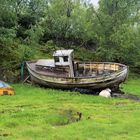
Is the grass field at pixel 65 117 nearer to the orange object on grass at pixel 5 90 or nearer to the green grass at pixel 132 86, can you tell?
the orange object on grass at pixel 5 90

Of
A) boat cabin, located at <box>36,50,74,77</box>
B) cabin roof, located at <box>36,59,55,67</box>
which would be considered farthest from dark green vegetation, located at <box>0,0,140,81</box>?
boat cabin, located at <box>36,50,74,77</box>

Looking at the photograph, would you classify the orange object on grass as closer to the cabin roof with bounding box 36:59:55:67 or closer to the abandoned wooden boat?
the abandoned wooden boat

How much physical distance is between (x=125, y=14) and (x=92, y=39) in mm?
5545

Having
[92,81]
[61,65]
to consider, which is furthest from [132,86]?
[92,81]

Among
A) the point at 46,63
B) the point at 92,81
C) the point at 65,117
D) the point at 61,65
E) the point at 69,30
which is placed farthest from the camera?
the point at 69,30

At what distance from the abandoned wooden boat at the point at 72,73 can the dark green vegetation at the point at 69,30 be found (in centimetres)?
257

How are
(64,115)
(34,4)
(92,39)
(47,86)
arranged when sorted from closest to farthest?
(64,115) → (47,86) → (34,4) → (92,39)

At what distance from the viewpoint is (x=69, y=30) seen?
56.8 metres

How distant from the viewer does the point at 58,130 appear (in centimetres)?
2095

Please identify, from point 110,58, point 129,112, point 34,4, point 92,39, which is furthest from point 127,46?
point 129,112

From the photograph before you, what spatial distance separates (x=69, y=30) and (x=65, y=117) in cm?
3311

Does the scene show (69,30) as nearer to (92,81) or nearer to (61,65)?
(61,65)

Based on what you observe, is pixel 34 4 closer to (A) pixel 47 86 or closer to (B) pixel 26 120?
(A) pixel 47 86

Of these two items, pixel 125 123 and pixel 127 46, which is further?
pixel 127 46
